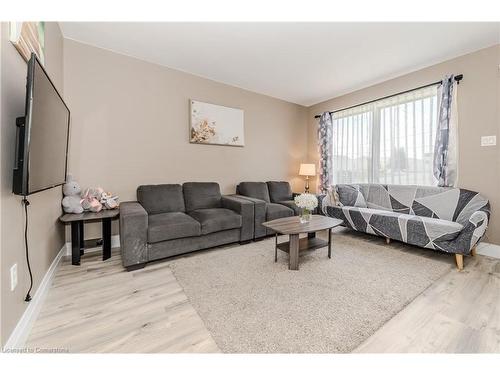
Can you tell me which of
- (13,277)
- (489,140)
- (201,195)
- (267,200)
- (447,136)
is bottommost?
(13,277)

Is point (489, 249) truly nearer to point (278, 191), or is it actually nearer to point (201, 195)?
point (278, 191)

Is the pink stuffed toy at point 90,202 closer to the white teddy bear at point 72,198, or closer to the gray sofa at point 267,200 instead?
the white teddy bear at point 72,198

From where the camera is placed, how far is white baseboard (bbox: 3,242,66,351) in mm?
1166

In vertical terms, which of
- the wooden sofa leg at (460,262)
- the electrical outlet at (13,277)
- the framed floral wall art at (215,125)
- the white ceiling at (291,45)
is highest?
the white ceiling at (291,45)

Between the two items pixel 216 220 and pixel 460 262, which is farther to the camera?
pixel 216 220

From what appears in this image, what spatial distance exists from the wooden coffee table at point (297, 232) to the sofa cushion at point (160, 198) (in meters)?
1.31

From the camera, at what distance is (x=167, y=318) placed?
4.79 ft

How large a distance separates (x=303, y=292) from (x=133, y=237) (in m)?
1.66

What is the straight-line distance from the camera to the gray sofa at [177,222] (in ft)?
7.00

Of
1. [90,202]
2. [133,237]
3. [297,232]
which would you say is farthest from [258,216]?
[90,202]

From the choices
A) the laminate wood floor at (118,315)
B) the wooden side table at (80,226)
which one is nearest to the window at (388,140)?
the laminate wood floor at (118,315)
